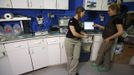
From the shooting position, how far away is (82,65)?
3049 mm

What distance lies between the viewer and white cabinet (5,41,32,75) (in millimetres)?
2227

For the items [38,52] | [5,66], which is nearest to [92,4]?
[38,52]

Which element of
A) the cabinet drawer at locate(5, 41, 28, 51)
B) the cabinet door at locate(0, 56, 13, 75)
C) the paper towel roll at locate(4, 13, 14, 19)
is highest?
the paper towel roll at locate(4, 13, 14, 19)

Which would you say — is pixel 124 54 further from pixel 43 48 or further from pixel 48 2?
pixel 48 2

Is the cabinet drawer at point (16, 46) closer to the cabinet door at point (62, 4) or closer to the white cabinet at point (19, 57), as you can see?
the white cabinet at point (19, 57)

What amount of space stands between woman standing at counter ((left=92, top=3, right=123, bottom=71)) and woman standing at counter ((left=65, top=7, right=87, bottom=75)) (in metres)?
0.56

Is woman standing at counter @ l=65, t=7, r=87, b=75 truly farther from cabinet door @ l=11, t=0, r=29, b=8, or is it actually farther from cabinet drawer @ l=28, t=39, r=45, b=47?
cabinet door @ l=11, t=0, r=29, b=8

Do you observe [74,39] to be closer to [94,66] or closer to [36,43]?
[36,43]

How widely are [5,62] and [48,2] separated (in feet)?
4.95

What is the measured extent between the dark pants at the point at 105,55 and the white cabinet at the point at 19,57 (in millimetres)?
1641

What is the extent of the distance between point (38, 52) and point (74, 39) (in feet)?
2.90

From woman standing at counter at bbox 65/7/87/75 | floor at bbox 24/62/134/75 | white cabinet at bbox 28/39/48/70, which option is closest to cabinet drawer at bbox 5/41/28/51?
white cabinet at bbox 28/39/48/70

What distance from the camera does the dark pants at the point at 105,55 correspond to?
259 centimetres

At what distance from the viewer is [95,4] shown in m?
2.81
